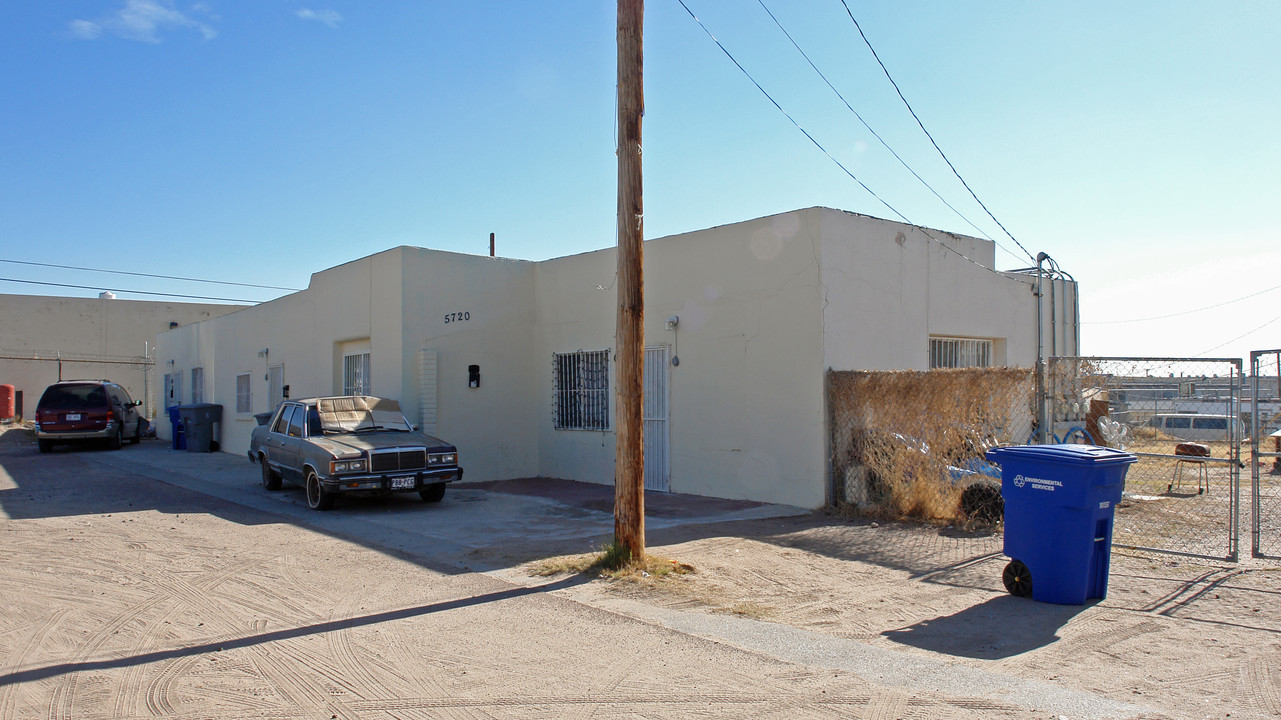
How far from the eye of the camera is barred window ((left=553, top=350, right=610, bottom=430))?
14.3 m

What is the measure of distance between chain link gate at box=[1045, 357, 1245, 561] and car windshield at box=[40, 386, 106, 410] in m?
21.9

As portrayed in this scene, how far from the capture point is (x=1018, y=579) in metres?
6.75

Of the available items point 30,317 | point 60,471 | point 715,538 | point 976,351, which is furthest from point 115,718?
point 30,317

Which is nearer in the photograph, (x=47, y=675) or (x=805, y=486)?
(x=47, y=675)

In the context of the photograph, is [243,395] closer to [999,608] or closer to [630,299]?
[630,299]

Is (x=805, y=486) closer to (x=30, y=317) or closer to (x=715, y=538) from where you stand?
(x=715, y=538)

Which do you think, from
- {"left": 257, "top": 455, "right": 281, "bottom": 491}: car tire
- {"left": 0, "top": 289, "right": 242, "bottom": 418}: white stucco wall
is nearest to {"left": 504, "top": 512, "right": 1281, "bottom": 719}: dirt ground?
{"left": 257, "top": 455, "right": 281, "bottom": 491}: car tire

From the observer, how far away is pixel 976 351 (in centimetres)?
1411

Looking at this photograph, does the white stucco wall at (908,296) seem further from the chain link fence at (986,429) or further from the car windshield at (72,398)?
the car windshield at (72,398)

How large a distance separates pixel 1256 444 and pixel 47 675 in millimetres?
9089

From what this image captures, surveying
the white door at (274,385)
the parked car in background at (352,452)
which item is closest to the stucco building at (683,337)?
the white door at (274,385)

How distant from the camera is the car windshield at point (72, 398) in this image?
21.2 m

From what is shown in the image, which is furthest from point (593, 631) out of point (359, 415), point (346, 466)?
point (359, 415)

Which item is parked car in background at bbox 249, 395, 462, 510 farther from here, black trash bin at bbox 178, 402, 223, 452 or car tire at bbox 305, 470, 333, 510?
black trash bin at bbox 178, 402, 223, 452
